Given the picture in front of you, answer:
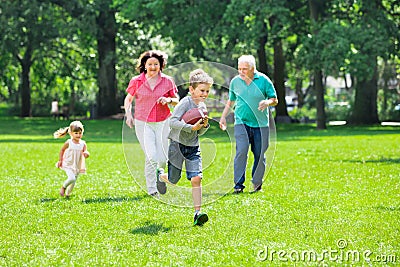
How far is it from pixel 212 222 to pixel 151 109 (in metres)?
2.41

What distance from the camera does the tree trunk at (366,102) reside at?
124ft

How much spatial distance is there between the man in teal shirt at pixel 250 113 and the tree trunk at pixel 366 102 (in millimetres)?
26845

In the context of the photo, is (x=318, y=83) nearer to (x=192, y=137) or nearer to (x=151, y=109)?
(x=151, y=109)

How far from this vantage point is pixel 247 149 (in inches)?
454

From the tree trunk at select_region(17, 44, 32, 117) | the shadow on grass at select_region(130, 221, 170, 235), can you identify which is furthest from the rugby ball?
the tree trunk at select_region(17, 44, 32, 117)

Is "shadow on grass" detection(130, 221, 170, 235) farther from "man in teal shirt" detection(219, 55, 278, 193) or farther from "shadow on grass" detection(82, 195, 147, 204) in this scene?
"man in teal shirt" detection(219, 55, 278, 193)

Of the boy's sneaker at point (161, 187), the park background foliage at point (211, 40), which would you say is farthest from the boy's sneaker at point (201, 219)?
the park background foliage at point (211, 40)

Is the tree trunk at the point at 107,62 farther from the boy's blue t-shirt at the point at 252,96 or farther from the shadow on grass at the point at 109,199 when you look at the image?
the shadow on grass at the point at 109,199

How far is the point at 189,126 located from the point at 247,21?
2522cm

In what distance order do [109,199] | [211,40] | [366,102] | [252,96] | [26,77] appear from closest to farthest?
1. [109,199]
2. [252,96]
3. [211,40]
4. [366,102]
5. [26,77]

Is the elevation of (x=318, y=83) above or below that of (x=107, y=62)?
below

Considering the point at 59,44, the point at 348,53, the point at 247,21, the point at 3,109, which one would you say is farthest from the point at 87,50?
the point at 348,53

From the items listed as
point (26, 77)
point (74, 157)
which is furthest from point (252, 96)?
point (26, 77)

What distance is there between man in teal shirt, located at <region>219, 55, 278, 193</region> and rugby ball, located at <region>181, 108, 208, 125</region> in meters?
1.89
